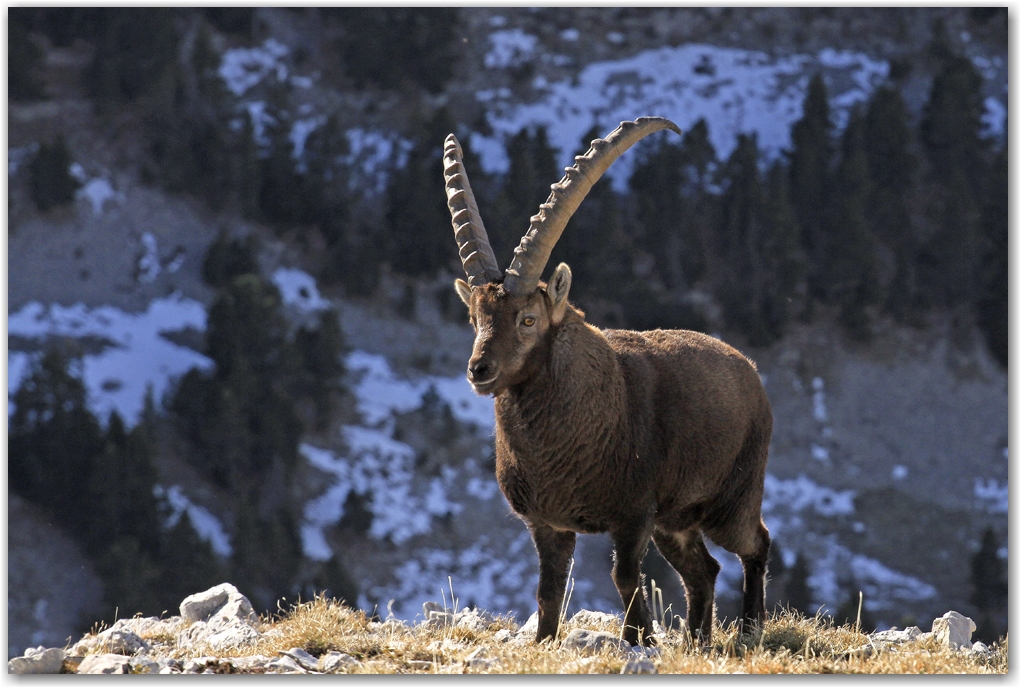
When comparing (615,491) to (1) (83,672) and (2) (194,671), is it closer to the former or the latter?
(2) (194,671)

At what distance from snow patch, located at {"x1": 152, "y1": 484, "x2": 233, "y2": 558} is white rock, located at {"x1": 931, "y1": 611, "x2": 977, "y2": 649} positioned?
20.7 m

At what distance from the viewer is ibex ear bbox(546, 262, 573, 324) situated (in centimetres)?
670

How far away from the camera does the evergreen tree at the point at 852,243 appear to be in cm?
3628

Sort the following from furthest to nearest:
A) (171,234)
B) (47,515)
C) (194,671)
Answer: (171,234) < (47,515) < (194,671)

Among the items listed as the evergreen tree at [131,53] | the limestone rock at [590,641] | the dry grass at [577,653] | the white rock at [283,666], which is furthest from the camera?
the evergreen tree at [131,53]

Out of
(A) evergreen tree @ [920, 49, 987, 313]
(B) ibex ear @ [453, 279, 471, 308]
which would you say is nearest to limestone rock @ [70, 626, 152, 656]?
(B) ibex ear @ [453, 279, 471, 308]

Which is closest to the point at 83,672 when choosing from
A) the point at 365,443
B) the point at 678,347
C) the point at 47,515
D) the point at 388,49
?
the point at 678,347

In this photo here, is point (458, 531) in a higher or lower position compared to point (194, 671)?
lower

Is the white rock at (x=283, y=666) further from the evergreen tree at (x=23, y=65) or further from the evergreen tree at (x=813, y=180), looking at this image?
the evergreen tree at (x=813, y=180)

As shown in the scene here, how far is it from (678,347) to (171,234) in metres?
28.0

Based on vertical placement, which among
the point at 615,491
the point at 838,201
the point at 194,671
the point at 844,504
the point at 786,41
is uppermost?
the point at 786,41

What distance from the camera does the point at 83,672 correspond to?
19.7 feet

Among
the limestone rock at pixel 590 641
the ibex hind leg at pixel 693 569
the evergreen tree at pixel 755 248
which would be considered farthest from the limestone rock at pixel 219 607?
the evergreen tree at pixel 755 248

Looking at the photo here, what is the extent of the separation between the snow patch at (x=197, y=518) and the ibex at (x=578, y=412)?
20.7m
